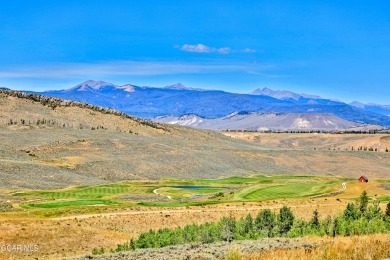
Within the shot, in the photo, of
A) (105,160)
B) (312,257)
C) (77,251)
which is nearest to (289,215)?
(77,251)

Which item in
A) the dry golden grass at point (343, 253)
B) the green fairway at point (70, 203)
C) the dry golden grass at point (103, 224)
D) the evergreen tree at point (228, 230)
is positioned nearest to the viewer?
the dry golden grass at point (343, 253)

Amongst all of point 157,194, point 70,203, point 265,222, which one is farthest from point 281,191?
point 265,222

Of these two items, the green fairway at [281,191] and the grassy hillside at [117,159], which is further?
the grassy hillside at [117,159]

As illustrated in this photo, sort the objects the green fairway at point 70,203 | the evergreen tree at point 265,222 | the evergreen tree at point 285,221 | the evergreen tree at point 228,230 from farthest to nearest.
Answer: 1. the green fairway at point 70,203
2. the evergreen tree at point 265,222
3. the evergreen tree at point 285,221
4. the evergreen tree at point 228,230

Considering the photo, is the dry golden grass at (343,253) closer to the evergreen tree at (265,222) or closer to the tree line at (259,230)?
the tree line at (259,230)

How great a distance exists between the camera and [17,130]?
172000 millimetres

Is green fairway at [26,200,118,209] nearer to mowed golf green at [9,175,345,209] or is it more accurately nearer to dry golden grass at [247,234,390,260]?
mowed golf green at [9,175,345,209]

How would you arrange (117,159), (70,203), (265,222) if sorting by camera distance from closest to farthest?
(265,222), (70,203), (117,159)

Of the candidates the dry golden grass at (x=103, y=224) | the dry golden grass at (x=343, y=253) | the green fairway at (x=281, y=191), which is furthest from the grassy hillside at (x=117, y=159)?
the dry golden grass at (x=343, y=253)

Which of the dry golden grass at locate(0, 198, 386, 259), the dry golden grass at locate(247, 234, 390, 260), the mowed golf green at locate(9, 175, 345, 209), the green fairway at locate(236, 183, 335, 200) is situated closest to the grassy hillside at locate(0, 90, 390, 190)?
the mowed golf green at locate(9, 175, 345, 209)

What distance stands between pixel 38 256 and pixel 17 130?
145145 mm

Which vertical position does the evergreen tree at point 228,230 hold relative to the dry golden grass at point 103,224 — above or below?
above

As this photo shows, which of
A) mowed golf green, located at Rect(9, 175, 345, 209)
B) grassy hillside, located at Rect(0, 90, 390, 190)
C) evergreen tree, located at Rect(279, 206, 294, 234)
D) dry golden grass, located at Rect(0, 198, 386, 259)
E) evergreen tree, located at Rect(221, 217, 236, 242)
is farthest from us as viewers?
grassy hillside, located at Rect(0, 90, 390, 190)

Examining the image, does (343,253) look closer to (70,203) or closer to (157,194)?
(70,203)
